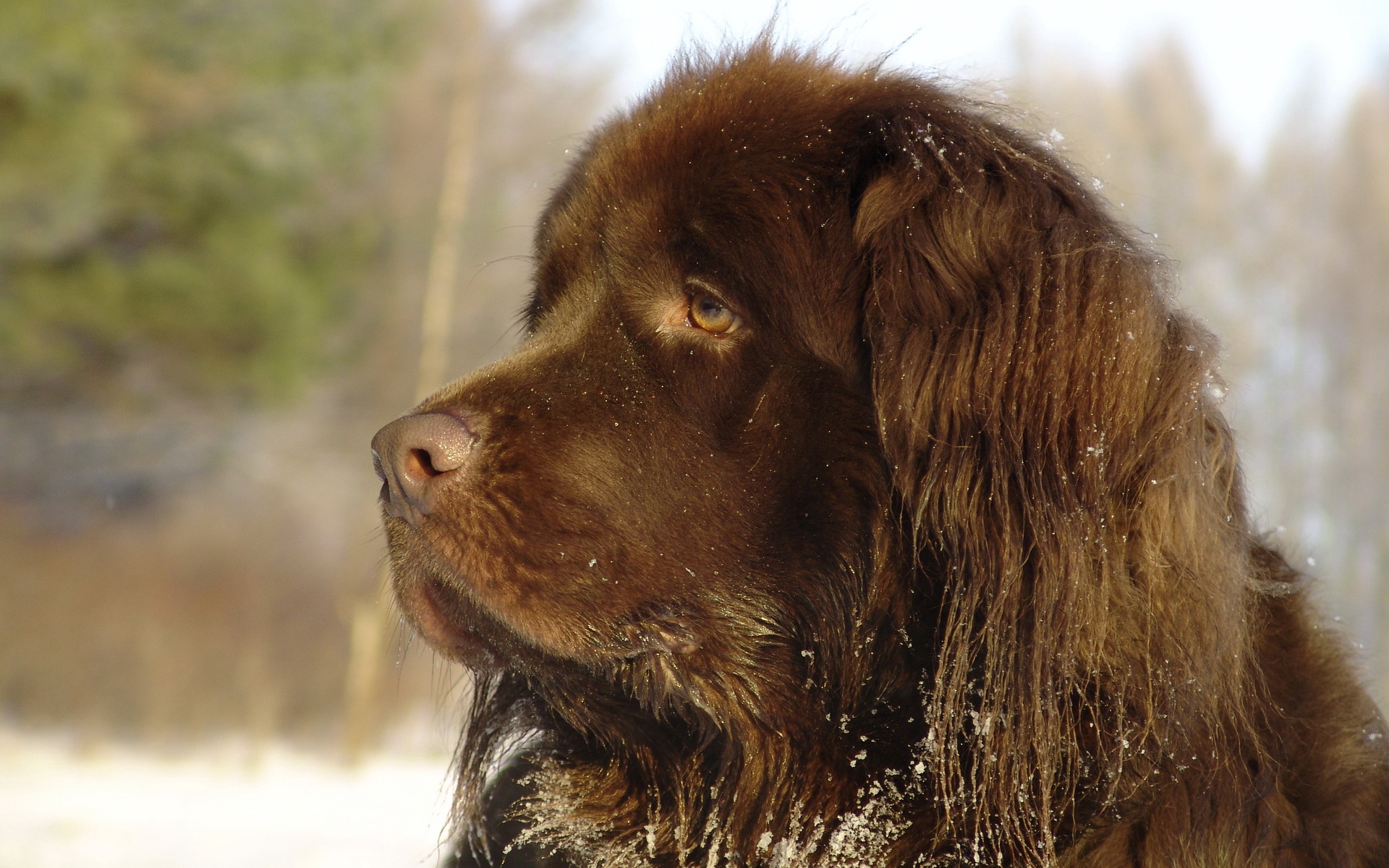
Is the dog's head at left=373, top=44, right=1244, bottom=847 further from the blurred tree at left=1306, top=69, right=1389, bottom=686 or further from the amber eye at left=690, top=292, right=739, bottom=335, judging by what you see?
the blurred tree at left=1306, top=69, right=1389, bottom=686

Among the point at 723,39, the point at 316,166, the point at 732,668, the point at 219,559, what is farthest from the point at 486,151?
the point at 732,668

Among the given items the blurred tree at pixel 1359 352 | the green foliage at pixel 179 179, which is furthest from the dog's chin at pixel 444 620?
the blurred tree at pixel 1359 352

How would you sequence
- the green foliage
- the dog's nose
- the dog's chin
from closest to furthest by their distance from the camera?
the dog's nose
the dog's chin
the green foliage

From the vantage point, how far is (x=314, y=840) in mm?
8344

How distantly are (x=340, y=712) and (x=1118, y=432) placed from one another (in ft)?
55.5

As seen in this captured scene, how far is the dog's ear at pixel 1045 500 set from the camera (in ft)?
6.81

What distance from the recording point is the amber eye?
7.79ft

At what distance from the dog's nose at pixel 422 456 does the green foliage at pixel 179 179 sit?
1024cm

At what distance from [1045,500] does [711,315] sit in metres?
0.79

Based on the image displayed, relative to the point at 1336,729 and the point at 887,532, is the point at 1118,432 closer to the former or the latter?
the point at 887,532

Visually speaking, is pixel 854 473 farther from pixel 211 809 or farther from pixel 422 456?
pixel 211 809

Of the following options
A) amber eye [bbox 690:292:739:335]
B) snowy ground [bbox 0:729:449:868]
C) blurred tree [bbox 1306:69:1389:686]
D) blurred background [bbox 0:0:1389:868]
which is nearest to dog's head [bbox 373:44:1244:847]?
amber eye [bbox 690:292:739:335]

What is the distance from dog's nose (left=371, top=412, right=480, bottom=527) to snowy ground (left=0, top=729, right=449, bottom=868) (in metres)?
1.29

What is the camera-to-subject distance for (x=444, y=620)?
7.84 ft
